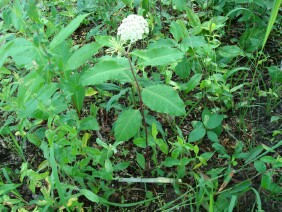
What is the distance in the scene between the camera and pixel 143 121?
1.77m

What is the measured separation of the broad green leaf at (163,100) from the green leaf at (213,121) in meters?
0.32

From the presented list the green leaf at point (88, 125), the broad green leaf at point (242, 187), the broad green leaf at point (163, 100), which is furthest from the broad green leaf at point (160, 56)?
the broad green leaf at point (242, 187)

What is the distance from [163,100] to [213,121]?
0.37 m

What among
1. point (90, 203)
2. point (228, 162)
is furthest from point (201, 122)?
point (90, 203)

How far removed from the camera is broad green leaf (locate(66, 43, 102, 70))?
1629 mm

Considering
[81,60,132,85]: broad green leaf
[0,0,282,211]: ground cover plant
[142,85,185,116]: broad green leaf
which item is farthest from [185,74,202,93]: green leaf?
[81,60,132,85]: broad green leaf

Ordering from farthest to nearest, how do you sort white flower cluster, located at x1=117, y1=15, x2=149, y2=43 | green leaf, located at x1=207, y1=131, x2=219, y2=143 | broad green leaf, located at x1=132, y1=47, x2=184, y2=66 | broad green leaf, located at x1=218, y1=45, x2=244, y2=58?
broad green leaf, located at x1=218, y1=45, x2=244, y2=58, green leaf, located at x1=207, y1=131, x2=219, y2=143, broad green leaf, located at x1=132, y1=47, x2=184, y2=66, white flower cluster, located at x1=117, y1=15, x2=149, y2=43

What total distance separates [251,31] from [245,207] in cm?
99

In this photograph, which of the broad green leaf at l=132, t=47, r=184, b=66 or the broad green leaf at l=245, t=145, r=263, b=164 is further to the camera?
the broad green leaf at l=245, t=145, r=263, b=164

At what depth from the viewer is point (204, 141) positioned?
1.94 meters

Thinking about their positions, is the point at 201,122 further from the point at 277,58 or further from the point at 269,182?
the point at 277,58

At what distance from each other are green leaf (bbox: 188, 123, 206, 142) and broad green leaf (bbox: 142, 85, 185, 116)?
307 mm

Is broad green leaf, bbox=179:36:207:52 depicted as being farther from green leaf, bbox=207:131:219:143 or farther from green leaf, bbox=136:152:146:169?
green leaf, bbox=136:152:146:169

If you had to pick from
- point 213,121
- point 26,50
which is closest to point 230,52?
point 213,121
